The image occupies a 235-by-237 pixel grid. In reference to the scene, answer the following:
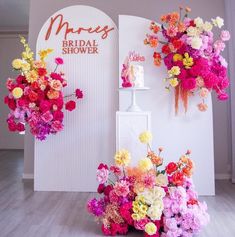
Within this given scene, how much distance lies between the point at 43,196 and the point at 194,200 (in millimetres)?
1723

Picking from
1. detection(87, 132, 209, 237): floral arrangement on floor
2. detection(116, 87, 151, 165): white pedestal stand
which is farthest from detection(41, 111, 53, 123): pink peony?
detection(87, 132, 209, 237): floral arrangement on floor

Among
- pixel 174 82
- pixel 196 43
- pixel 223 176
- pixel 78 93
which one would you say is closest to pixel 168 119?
pixel 174 82

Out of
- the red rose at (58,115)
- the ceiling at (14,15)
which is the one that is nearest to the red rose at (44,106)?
the red rose at (58,115)

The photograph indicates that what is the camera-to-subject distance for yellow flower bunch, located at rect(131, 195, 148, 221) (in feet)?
7.41

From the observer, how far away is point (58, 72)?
362cm

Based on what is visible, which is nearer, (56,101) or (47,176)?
(56,101)

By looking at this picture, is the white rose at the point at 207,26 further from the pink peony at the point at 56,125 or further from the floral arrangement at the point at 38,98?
the pink peony at the point at 56,125

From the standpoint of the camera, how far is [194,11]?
4047mm

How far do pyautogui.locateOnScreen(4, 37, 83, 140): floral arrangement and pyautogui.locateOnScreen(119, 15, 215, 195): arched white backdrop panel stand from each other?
702 mm

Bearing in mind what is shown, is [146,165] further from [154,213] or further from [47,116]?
[47,116]

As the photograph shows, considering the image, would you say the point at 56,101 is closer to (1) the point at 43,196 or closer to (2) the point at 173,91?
(1) the point at 43,196

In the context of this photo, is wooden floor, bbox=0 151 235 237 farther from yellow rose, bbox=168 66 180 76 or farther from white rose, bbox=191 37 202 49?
white rose, bbox=191 37 202 49

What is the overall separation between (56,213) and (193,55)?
2.05m

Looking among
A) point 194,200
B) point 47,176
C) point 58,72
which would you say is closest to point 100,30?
point 58,72
